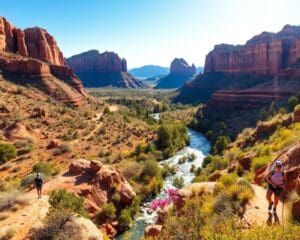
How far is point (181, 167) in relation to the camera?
47.5 m

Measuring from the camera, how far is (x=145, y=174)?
3894 centimetres

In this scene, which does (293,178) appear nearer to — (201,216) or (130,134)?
(201,216)

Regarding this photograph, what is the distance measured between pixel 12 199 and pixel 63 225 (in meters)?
6.43

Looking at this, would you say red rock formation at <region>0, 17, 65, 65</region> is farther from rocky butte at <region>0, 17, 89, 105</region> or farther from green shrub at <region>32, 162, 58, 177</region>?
green shrub at <region>32, 162, 58, 177</region>

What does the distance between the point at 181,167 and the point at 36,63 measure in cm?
4705

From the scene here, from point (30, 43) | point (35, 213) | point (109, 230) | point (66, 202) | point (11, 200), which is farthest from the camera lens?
point (30, 43)

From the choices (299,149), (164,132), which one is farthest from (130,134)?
(299,149)

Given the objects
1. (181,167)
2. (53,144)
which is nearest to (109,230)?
(181,167)

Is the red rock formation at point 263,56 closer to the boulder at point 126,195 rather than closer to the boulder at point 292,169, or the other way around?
the boulder at point 126,195

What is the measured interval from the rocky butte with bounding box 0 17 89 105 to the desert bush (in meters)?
49.3

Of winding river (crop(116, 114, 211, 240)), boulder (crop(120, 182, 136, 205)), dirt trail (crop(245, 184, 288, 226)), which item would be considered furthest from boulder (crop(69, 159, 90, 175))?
dirt trail (crop(245, 184, 288, 226))

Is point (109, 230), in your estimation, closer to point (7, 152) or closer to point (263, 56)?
point (7, 152)

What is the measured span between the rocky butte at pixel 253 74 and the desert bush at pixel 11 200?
233 feet

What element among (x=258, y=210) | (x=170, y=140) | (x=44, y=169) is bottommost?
A: (x=170, y=140)
